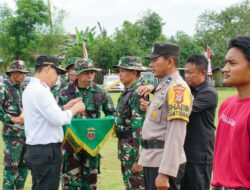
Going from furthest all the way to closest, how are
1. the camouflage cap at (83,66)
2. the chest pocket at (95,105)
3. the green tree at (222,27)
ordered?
the green tree at (222,27) < the chest pocket at (95,105) < the camouflage cap at (83,66)

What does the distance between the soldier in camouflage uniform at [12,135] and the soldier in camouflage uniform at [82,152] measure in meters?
0.94

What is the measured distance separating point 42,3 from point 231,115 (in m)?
33.5

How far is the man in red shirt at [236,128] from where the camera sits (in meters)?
2.62

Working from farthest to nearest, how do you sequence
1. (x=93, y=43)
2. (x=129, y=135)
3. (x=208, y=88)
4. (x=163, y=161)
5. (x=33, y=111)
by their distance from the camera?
(x=93, y=43) < (x=129, y=135) < (x=208, y=88) < (x=33, y=111) < (x=163, y=161)

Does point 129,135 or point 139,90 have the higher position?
point 139,90

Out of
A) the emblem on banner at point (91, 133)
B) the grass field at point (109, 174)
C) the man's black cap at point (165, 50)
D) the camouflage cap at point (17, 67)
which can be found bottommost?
the grass field at point (109, 174)

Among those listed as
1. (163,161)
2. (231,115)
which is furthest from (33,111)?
(231,115)

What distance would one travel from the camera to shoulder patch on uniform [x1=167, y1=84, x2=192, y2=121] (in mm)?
3480

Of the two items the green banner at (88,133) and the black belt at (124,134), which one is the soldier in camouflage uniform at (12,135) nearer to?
the green banner at (88,133)

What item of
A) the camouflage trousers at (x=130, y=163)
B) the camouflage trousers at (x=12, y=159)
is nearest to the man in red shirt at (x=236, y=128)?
the camouflage trousers at (x=130, y=163)

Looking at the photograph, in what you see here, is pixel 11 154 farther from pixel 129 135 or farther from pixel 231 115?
pixel 231 115

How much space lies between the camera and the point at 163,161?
11.5 ft

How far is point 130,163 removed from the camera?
199 inches

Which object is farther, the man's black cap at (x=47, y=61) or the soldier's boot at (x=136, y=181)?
the soldier's boot at (x=136, y=181)
